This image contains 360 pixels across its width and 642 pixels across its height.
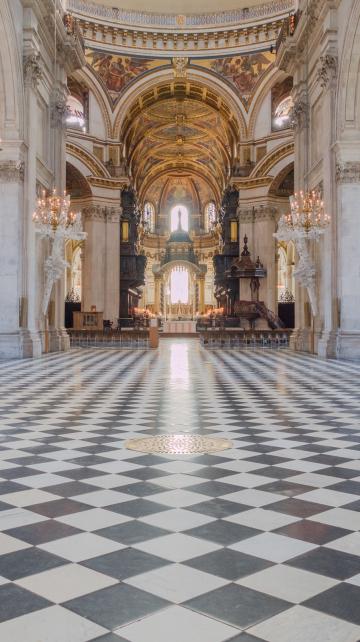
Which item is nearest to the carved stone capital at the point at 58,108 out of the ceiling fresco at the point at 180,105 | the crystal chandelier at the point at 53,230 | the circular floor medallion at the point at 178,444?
the crystal chandelier at the point at 53,230

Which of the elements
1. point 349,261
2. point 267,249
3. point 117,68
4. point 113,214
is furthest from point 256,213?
point 349,261

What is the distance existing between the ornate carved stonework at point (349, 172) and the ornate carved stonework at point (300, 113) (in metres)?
4.76

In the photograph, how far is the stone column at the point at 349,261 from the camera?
1695cm

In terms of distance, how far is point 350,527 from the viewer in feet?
11.4

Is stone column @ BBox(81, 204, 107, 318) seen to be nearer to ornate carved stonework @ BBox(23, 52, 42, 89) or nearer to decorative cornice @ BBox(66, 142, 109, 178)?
decorative cornice @ BBox(66, 142, 109, 178)

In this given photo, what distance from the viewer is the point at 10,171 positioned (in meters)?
16.8

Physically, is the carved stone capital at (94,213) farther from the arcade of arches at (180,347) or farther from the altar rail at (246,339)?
the altar rail at (246,339)

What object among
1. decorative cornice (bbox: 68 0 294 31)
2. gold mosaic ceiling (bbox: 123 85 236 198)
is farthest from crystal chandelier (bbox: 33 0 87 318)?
gold mosaic ceiling (bbox: 123 85 236 198)

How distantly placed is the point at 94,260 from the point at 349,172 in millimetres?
20580

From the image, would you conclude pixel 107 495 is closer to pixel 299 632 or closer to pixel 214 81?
pixel 299 632

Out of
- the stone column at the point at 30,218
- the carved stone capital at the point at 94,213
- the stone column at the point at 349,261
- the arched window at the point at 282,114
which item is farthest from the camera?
the carved stone capital at the point at 94,213

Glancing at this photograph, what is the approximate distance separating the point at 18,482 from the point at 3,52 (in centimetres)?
1482

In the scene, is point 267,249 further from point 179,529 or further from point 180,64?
point 179,529

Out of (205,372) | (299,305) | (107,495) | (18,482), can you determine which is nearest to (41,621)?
(107,495)
